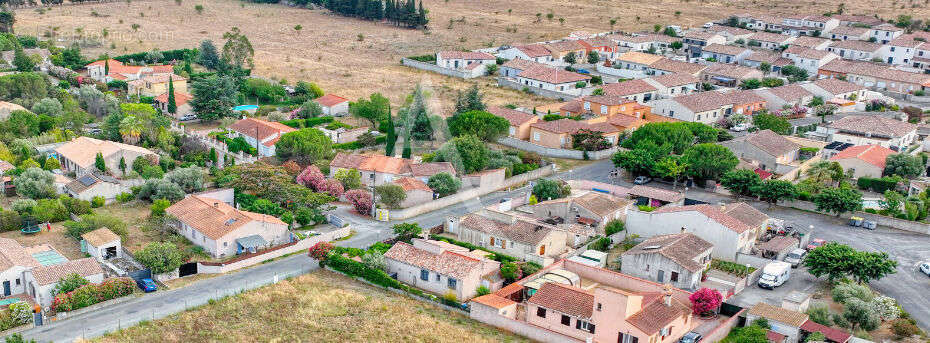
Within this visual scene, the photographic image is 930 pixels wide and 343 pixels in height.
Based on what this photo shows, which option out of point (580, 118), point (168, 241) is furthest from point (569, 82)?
point (168, 241)

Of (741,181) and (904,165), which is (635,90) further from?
(741,181)

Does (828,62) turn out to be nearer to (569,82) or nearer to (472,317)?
(569,82)

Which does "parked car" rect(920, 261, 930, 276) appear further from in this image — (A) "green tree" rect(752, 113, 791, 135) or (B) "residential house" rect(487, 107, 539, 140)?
(B) "residential house" rect(487, 107, 539, 140)

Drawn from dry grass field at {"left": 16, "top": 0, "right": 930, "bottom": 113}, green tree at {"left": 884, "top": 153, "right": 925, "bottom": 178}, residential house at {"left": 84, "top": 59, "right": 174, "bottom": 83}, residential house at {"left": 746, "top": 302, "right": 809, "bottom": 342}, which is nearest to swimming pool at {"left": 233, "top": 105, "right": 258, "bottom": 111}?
dry grass field at {"left": 16, "top": 0, "right": 930, "bottom": 113}

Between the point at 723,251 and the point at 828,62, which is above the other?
the point at 828,62

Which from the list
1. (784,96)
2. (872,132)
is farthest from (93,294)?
(784,96)

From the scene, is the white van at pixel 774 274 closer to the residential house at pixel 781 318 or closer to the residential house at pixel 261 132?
the residential house at pixel 781 318
